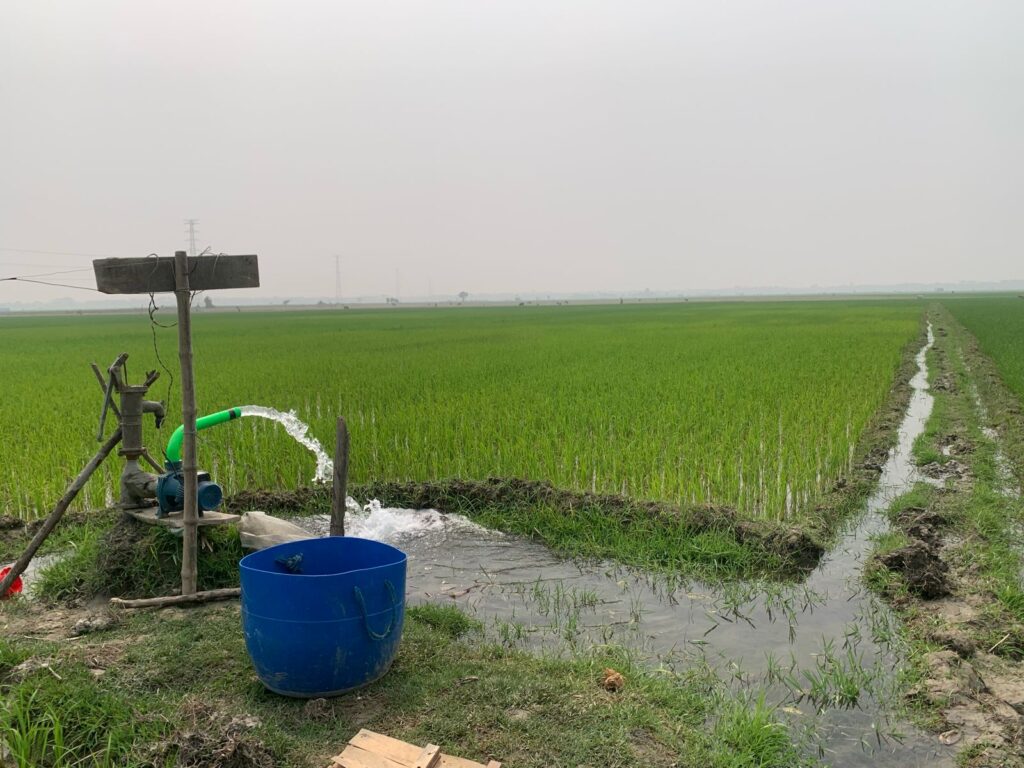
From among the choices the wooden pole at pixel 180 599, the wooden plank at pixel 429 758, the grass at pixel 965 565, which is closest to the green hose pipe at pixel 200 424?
the wooden pole at pixel 180 599

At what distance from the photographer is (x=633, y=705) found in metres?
3.08

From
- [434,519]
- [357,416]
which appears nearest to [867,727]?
[434,519]

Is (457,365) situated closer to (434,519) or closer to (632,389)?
(632,389)

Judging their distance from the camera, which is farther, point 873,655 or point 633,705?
point 873,655

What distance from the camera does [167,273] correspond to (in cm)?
431

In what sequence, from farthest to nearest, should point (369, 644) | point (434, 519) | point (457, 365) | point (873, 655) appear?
point (457, 365), point (434, 519), point (873, 655), point (369, 644)

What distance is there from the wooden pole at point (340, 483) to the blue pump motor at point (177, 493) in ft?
2.32

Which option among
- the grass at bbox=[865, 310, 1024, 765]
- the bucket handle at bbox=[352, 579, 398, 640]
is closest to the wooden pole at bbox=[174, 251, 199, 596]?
the bucket handle at bbox=[352, 579, 398, 640]

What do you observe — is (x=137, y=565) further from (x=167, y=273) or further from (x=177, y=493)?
(x=167, y=273)

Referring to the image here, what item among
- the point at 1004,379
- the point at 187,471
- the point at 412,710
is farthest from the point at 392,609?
the point at 1004,379

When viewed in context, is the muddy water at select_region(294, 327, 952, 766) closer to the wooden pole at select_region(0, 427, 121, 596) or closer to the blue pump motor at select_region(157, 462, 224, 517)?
the blue pump motor at select_region(157, 462, 224, 517)

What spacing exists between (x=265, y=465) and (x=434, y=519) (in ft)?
7.30

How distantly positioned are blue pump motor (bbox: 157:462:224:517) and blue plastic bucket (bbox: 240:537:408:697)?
1432mm

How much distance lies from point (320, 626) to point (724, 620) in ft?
7.67
